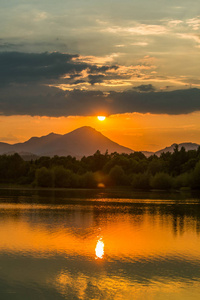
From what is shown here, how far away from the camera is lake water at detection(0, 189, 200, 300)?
65.3 ft

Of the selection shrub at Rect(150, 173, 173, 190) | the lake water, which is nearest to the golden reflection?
the lake water

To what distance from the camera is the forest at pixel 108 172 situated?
142 meters

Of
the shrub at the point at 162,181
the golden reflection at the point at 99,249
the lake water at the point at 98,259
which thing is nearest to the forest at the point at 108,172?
the shrub at the point at 162,181

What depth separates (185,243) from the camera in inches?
1320

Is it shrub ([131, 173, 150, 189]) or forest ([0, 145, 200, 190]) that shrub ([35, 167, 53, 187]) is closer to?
Answer: forest ([0, 145, 200, 190])

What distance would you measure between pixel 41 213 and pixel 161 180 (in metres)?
91.1

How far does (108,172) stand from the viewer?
17150 cm

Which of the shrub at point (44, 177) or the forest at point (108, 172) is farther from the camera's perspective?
the shrub at point (44, 177)

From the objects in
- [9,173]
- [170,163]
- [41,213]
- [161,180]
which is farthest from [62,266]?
[9,173]

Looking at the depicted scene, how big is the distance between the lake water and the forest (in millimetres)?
90248

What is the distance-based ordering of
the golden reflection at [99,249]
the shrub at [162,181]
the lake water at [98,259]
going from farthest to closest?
the shrub at [162,181], the golden reflection at [99,249], the lake water at [98,259]

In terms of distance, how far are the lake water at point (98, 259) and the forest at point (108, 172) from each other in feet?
296

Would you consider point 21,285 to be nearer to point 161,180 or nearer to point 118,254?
point 118,254

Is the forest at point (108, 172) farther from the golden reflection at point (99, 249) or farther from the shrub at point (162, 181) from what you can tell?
the golden reflection at point (99, 249)
